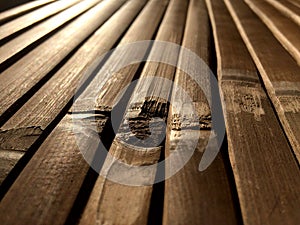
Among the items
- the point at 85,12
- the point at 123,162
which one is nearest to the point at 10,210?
the point at 123,162

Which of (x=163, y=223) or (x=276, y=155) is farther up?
(x=276, y=155)

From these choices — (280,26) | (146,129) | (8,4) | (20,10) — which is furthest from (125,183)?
(8,4)

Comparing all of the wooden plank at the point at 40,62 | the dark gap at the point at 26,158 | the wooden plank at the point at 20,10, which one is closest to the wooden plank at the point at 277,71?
the dark gap at the point at 26,158

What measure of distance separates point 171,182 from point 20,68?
79 cm

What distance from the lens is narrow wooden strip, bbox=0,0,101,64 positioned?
Answer: 121 cm

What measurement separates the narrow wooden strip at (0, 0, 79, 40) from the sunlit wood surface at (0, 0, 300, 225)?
0.02 metres

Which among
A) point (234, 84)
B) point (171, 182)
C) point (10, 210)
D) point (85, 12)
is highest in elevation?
point (85, 12)

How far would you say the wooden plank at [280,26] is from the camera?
4.16ft

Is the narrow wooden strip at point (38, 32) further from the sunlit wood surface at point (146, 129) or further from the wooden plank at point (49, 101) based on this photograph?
Answer: the wooden plank at point (49, 101)

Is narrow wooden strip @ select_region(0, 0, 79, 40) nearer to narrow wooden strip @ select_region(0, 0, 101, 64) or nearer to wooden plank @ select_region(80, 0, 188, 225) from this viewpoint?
narrow wooden strip @ select_region(0, 0, 101, 64)

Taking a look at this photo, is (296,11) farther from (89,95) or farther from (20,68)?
(20,68)

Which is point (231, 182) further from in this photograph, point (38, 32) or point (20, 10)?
point (20, 10)

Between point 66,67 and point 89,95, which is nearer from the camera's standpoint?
point 89,95

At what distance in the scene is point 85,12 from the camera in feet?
6.42
